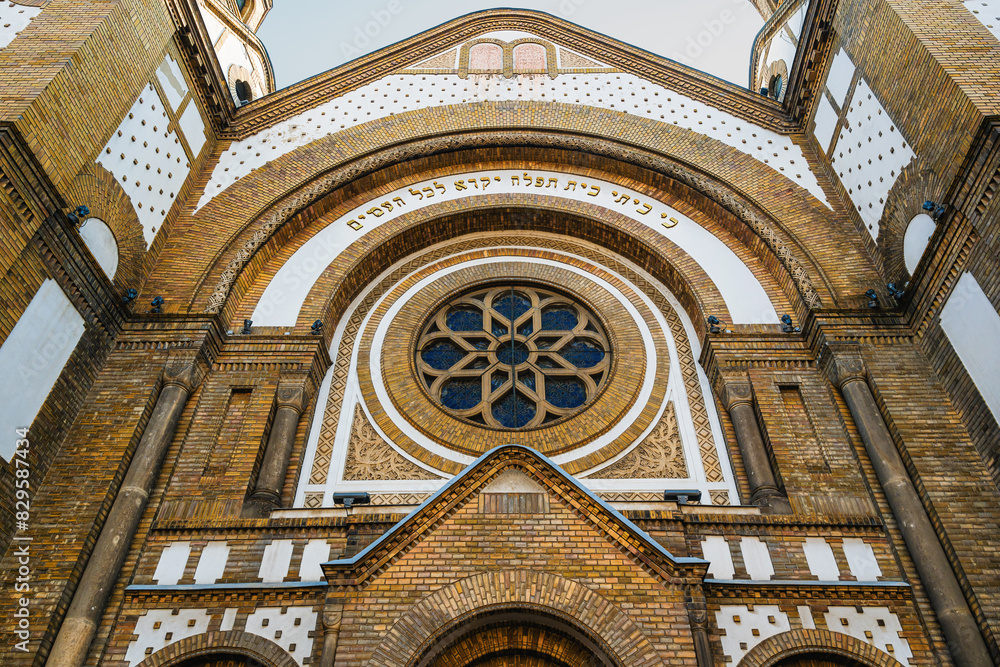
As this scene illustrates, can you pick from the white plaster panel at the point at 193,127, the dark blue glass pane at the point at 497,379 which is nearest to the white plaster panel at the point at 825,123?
the dark blue glass pane at the point at 497,379

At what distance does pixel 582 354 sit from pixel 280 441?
4.48 metres

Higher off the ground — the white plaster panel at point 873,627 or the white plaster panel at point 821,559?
the white plaster panel at point 821,559

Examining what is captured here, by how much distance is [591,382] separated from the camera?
10.8 meters

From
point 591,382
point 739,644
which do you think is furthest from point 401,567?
point 591,382

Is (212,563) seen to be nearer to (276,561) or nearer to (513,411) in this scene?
(276,561)

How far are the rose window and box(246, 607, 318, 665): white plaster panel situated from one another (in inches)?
137

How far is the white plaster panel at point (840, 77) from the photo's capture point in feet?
38.4

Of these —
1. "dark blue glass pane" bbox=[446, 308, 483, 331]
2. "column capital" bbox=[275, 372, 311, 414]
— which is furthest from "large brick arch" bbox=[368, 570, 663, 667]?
"dark blue glass pane" bbox=[446, 308, 483, 331]

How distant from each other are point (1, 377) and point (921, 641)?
9626 mm

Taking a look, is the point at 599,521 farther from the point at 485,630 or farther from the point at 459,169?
the point at 459,169

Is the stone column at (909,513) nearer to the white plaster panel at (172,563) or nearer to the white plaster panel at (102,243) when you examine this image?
the white plaster panel at (172,563)

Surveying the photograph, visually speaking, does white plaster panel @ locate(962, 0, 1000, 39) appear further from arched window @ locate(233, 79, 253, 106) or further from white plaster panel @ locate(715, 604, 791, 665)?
arched window @ locate(233, 79, 253, 106)

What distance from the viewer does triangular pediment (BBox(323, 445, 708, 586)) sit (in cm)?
687

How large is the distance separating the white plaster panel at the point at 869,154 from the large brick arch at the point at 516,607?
735 cm
